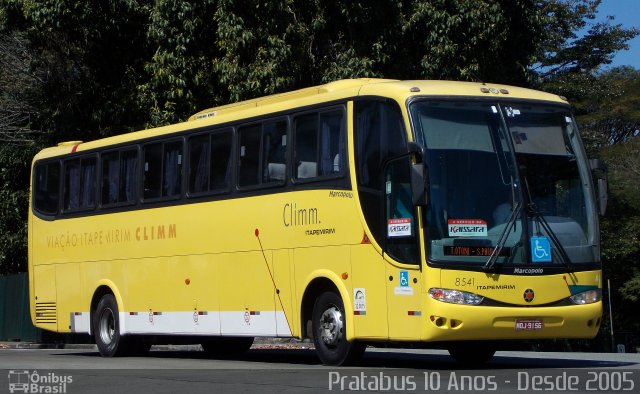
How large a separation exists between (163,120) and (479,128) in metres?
12.2

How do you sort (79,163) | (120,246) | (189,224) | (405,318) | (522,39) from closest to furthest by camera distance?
(405,318), (189,224), (120,246), (79,163), (522,39)

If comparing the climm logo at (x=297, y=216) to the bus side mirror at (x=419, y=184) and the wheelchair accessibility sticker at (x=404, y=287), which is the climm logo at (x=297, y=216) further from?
the bus side mirror at (x=419, y=184)

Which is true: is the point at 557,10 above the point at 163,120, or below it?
above

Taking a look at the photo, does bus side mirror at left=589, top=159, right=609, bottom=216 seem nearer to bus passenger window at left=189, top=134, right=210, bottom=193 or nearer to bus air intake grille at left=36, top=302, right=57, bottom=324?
bus passenger window at left=189, top=134, right=210, bottom=193

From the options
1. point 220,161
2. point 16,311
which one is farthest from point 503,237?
point 16,311

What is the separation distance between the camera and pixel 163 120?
84.6 ft

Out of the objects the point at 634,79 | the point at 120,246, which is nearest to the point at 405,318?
the point at 120,246

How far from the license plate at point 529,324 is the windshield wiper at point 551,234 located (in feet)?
2.54

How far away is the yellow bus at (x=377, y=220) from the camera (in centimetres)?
1422

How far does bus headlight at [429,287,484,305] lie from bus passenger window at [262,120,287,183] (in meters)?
3.47

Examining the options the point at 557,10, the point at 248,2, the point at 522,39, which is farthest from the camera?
the point at 557,10

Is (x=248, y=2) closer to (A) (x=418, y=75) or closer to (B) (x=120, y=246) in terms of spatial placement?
(A) (x=418, y=75)

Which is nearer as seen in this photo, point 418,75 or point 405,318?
point 405,318

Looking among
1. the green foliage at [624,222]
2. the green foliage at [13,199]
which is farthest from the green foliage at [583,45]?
the green foliage at [13,199]
